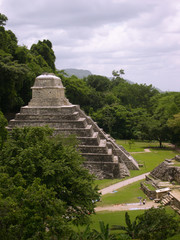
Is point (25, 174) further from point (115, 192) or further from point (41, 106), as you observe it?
point (41, 106)

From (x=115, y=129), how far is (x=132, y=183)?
2842 cm

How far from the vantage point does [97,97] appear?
6069 cm

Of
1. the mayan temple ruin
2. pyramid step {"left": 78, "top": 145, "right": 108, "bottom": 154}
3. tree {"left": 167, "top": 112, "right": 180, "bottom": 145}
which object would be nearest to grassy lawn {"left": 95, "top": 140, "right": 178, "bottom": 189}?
the mayan temple ruin

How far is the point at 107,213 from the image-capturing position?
59.2 feet

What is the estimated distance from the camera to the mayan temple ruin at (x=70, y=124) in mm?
26094

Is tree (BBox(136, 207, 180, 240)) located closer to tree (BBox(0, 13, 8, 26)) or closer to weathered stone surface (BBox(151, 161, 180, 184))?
weathered stone surface (BBox(151, 161, 180, 184))

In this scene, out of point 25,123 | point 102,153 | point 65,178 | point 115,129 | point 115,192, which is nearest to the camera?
point 65,178

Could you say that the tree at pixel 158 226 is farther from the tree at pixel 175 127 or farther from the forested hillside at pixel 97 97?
the tree at pixel 175 127

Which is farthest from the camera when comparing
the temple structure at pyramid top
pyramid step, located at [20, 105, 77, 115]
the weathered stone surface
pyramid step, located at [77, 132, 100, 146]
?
the temple structure at pyramid top

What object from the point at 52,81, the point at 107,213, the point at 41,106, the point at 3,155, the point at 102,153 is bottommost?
the point at 107,213

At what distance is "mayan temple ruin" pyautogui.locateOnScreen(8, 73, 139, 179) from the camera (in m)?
26.1

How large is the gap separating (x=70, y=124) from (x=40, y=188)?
54.1ft

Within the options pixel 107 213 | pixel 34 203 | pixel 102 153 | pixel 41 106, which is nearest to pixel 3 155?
pixel 34 203

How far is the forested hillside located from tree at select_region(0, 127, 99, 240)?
18959mm
